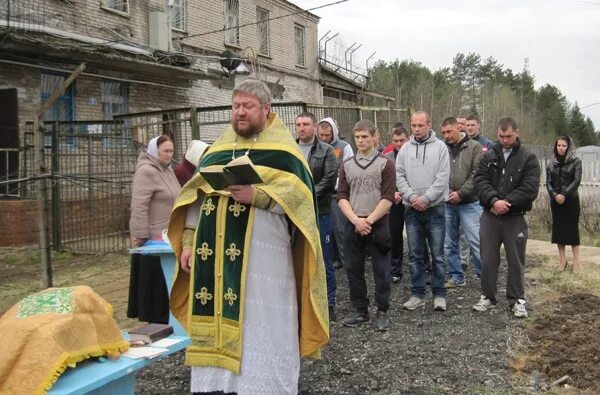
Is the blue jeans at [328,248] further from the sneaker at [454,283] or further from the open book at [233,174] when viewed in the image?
the open book at [233,174]

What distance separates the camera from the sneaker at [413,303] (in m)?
6.08

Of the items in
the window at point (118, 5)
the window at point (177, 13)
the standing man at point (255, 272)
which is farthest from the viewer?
the window at point (177, 13)

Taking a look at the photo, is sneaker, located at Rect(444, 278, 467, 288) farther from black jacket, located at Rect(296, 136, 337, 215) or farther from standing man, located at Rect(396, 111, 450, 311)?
black jacket, located at Rect(296, 136, 337, 215)

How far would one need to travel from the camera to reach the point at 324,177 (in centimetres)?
585

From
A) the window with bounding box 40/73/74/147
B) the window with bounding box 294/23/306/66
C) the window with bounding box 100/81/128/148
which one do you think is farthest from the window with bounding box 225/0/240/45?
the window with bounding box 40/73/74/147

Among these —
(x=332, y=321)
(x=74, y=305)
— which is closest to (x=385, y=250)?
(x=332, y=321)

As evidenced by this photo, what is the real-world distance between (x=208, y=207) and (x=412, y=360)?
225 centimetres

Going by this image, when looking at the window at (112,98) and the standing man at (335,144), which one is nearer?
the standing man at (335,144)

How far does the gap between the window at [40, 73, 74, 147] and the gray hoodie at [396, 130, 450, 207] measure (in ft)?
29.7

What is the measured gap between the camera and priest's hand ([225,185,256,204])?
3.18m

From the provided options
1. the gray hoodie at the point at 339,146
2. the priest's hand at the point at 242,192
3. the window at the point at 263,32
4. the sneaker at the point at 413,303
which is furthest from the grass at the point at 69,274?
the window at the point at 263,32

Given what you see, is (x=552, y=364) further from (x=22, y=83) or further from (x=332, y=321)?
(x=22, y=83)

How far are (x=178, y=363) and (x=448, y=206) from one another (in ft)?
13.3

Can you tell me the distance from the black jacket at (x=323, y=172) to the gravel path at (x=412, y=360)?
117 cm
